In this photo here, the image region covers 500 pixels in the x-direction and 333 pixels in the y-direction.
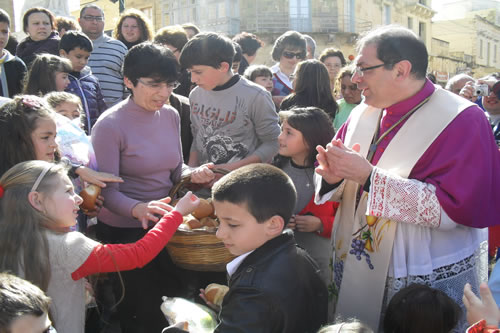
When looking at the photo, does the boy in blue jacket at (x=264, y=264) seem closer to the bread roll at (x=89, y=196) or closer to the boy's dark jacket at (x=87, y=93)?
the bread roll at (x=89, y=196)

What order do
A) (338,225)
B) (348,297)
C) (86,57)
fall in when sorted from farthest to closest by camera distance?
(86,57), (338,225), (348,297)

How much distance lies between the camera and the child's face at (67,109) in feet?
12.5

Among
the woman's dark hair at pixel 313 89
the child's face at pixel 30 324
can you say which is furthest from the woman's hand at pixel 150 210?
the woman's dark hair at pixel 313 89

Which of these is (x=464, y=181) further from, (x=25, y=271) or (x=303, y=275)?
(x=25, y=271)

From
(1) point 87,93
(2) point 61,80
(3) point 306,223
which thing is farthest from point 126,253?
(1) point 87,93

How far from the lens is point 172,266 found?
10.4ft

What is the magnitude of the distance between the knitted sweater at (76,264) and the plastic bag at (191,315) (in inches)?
11.2

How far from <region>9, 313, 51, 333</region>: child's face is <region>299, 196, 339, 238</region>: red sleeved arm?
1869 mm

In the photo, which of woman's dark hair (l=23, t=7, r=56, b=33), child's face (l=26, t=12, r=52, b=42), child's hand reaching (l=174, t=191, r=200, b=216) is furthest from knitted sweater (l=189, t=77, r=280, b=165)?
woman's dark hair (l=23, t=7, r=56, b=33)

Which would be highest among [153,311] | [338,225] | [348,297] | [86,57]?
[86,57]

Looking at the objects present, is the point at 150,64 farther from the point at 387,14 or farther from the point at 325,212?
the point at 387,14

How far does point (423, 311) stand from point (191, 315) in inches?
43.8

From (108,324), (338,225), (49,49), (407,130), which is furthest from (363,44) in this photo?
(49,49)

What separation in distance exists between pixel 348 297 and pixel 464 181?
0.92 metres
